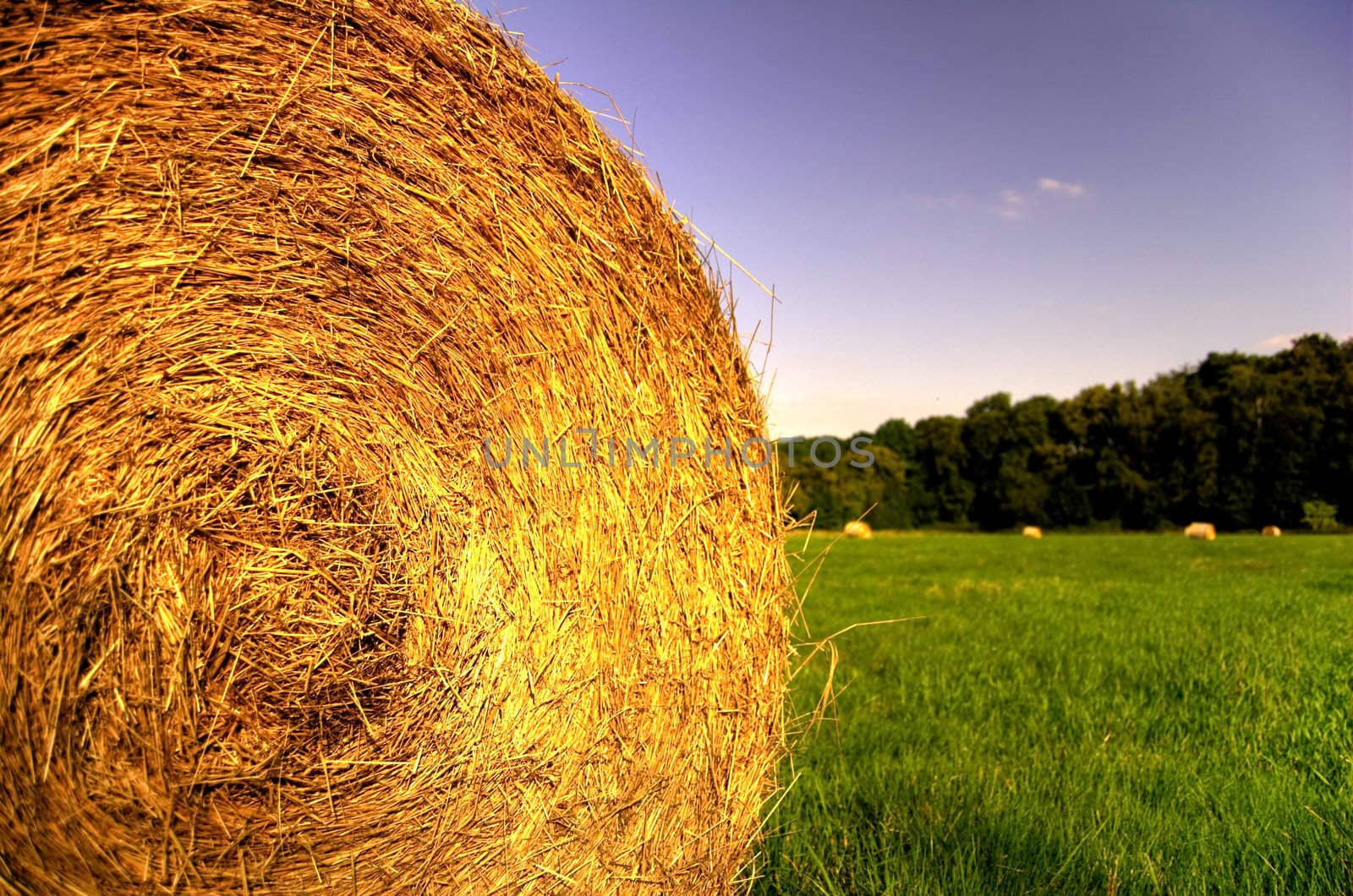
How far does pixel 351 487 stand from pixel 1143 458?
162 ft

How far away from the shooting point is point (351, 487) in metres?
2.22

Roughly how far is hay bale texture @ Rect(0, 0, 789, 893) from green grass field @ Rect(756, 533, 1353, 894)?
2.58 ft

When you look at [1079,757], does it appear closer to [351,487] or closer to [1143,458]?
[351,487]

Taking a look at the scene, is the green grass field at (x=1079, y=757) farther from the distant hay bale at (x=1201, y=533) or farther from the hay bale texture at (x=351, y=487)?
the distant hay bale at (x=1201, y=533)

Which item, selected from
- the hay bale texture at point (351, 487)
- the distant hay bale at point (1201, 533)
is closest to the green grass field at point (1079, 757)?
the hay bale texture at point (351, 487)

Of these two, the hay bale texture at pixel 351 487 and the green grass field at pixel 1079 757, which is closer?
the hay bale texture at pixel 351 487

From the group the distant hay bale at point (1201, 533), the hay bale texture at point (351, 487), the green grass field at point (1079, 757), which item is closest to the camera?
the hay bale texture at point (351, 487)

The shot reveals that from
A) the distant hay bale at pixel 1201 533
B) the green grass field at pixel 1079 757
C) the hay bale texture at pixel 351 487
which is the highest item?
the hay bale texture at pixel 351 487

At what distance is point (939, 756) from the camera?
3793 millimetres

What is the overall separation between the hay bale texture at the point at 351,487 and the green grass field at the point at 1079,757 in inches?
31.0

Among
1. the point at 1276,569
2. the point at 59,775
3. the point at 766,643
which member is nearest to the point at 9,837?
the point at 59,775

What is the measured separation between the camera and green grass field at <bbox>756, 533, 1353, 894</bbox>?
8.85 feet

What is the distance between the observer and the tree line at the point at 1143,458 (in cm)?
3812

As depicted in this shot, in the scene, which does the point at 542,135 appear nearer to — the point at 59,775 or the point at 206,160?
the point at 206,160
